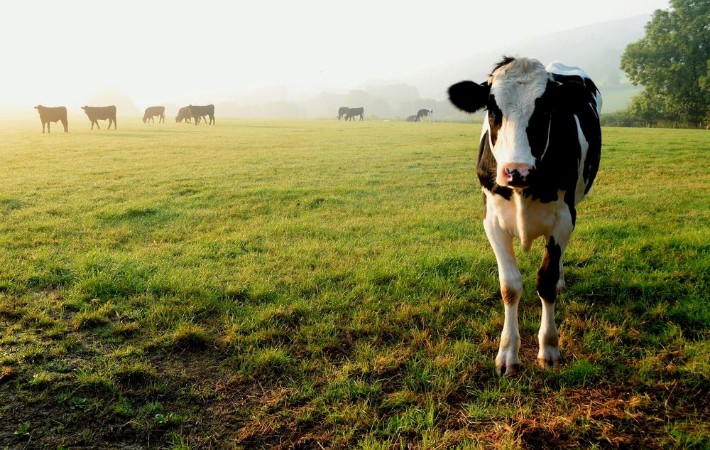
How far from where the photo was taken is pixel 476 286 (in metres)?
5.07

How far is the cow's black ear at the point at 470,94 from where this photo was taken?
3.80 meters

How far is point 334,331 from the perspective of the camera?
4.23 m

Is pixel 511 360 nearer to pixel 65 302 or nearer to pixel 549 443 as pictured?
pixel 549 443

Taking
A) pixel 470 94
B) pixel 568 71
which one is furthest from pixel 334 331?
pixel 568 71

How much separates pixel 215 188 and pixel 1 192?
4405 mm

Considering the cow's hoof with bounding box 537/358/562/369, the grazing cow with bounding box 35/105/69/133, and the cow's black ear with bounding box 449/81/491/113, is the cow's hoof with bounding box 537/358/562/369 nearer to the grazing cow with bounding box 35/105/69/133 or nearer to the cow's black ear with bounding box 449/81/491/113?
the cow's black ear with bounding box 449/81/491/113

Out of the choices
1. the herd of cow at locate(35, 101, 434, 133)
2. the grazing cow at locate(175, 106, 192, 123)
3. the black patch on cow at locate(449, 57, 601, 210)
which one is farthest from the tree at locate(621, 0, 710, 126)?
the black patch on cow at locate(449, 57, 601, 210)

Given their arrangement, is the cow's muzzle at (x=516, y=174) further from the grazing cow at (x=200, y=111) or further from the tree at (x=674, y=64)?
the grazing cow at (x=200, y=111)

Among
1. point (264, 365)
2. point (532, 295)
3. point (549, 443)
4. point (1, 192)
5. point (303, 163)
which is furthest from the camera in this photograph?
point (303, 163)

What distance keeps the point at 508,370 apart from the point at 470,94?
2117 mm

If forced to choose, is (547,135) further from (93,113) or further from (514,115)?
(93,113)

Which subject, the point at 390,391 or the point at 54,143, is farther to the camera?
the point at 54,143

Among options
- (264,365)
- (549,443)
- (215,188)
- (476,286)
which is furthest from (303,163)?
(549,443)

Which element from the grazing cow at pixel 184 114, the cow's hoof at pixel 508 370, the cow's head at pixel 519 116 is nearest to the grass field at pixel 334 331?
the cow's hoof at pixel 508 370
